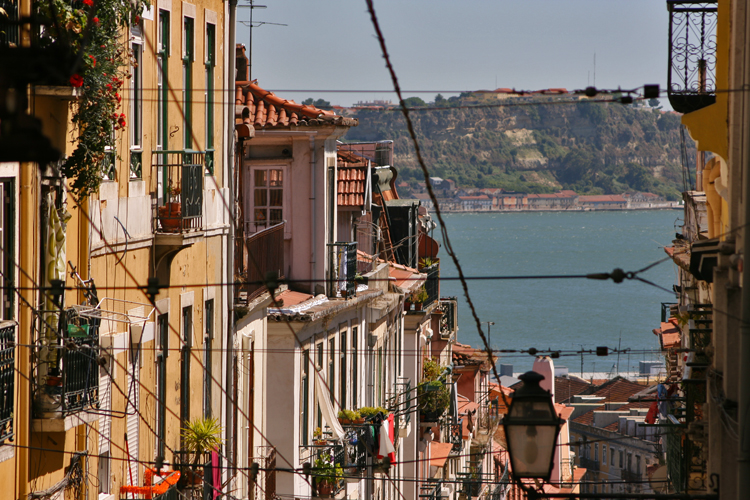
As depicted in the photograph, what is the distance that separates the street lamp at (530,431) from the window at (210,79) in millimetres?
7716

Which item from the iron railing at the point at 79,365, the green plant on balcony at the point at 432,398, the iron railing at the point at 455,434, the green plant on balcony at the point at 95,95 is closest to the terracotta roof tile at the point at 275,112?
the green plant on balcony at the point at 95,95

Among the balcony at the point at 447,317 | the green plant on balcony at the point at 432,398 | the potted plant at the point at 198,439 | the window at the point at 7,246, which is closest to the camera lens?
the window at the point at 7,246

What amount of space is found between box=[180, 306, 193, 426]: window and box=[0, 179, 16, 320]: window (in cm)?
498

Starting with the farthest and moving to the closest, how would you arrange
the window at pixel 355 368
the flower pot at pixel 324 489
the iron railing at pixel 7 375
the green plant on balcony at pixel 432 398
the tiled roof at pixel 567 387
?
the tiled roof at pixel 567 387 < the green plant on balcony at pixel 432 398 < the window at pixel 355 368 < the flower pot at pixel 324 489 < the iron railing at pixel 7 375

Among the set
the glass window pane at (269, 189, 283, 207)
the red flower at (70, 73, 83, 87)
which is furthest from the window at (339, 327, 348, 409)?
the red flower at (70, 73, 83, 87)

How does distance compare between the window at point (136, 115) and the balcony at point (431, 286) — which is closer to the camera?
the window at point (136, 115)

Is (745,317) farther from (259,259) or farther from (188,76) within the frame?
(259,259)

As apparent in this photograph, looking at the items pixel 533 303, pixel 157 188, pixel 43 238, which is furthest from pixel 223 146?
pixel 533 303

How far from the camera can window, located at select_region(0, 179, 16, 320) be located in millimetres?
9250

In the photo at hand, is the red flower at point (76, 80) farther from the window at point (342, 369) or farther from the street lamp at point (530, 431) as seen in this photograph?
the window at point (342, 369)

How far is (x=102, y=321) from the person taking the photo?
11.5 metres

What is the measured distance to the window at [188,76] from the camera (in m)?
14.3

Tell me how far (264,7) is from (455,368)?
87.5ft

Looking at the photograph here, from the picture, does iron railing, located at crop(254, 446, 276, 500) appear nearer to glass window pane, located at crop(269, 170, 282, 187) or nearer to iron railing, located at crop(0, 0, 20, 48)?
glass window pane, located at crop(269, 170, 282, 187)
